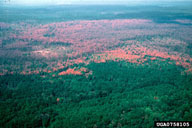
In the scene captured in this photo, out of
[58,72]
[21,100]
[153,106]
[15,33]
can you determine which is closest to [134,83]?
[153,106]

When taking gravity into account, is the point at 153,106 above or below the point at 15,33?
below

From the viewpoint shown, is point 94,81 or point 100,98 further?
point 94,81

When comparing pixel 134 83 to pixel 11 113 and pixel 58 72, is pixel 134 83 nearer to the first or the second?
pixel 58 72

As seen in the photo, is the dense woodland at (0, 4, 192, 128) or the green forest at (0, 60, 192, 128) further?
the dense woodland at (0, 4, 192, 128)

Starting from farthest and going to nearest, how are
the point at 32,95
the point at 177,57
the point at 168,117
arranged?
the point at 177,57
the point at 32,95
the point at 168,117

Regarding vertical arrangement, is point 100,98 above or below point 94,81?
below

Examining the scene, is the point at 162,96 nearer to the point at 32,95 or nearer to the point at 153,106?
the point at 153,106

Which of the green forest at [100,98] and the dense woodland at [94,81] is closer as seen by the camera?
the green forest at [100,98]

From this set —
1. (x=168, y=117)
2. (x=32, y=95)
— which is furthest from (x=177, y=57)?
(x=32, y=95)

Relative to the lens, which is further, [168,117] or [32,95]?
[32,95]

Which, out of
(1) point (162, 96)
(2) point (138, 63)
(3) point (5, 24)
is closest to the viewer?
(1) point (162, 96)
